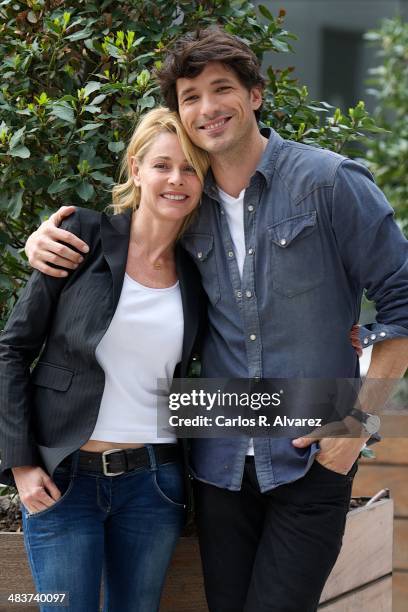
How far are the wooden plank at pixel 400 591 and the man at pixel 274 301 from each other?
2303mm

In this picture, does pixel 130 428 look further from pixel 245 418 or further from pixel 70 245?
pixel 70 245

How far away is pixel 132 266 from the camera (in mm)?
2754

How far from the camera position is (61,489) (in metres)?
2.63

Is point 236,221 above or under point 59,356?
above

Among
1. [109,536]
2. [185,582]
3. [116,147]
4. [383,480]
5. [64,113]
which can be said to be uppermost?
[64,113]

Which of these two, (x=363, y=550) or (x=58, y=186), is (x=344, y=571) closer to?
(x=363, y=550)

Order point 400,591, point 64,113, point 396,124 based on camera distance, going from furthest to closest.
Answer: point 396,124 → point 400,591 → point 64,113

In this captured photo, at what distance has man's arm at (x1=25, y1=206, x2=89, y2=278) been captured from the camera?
2.63 meters

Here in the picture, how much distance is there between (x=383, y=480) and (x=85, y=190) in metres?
2.62

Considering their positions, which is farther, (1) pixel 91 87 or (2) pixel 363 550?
(2) pixel 363 550

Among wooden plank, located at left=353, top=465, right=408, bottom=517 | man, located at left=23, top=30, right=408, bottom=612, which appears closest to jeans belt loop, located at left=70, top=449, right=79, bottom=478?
man, located at left=23, top=30, right=408, bottom=612

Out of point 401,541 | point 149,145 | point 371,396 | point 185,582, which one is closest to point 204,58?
point 149,145

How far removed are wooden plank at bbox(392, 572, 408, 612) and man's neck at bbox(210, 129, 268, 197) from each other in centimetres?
274

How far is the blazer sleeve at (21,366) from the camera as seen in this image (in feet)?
8.60
